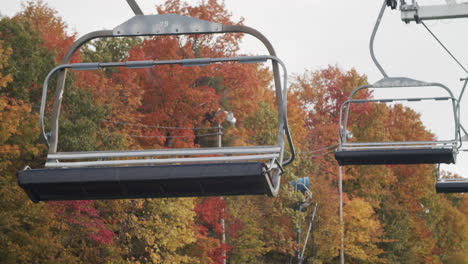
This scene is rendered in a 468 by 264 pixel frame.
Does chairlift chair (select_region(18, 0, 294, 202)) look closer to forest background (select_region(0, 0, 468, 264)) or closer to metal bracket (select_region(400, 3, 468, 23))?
metal bracket (select_region(400, 3, 468, 23))

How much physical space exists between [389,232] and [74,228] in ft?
96.6

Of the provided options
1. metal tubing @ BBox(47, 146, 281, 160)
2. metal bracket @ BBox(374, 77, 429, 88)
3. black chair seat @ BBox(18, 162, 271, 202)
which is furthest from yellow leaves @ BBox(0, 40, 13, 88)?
metal tubing @ BBox(47, 146, 281, 160)

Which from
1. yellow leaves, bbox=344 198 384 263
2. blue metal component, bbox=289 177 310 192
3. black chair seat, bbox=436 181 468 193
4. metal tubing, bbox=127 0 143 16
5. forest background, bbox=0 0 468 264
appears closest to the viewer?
metal tubing, bbox=127 0 143 16

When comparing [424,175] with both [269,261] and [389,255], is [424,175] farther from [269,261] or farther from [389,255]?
[269,261]

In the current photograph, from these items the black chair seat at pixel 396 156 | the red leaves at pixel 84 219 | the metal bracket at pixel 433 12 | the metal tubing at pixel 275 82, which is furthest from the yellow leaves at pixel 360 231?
the metal tubing at pixel 275 82

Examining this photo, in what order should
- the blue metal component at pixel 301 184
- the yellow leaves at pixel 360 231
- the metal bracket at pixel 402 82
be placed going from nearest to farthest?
the metal bracket at pixel 402 82 → the blue metal component at pixel 301 184 → the yellow leaves at pixel 360 231

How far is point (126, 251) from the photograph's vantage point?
115ft

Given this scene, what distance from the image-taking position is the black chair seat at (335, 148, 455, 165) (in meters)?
15.8

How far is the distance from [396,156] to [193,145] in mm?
27875

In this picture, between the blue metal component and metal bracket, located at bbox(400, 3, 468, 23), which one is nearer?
metal bracket, located at bbox(400, 3, 468, 23)

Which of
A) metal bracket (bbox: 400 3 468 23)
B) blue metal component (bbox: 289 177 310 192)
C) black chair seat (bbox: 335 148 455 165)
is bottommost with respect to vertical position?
blue metal component (bbox: 289 177 310 192)

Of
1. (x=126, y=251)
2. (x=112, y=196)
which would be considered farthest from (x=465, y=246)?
(x=112, y=196)

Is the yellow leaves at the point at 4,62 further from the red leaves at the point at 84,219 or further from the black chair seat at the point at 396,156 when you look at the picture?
the black chair seat at the point at 396,156

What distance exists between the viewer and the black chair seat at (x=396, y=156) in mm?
15801
